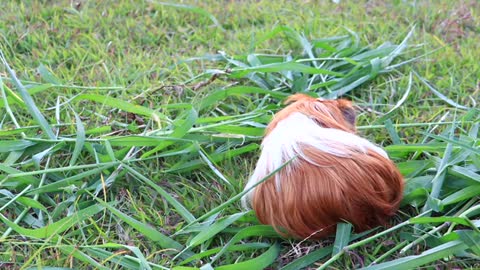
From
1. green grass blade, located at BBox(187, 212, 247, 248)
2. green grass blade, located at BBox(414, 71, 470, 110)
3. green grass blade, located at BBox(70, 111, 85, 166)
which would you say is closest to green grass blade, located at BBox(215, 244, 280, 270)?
green grass blade, located at BBox(187, 212, 247, 248)

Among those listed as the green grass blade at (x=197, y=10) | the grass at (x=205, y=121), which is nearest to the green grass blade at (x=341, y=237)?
the grass at (x=205, y=121)

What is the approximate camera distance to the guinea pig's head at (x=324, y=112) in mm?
2352

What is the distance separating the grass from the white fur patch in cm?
15

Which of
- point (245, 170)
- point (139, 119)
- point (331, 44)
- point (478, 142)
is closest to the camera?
point (478, 142)

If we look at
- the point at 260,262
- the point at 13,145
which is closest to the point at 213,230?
the point at 260,262

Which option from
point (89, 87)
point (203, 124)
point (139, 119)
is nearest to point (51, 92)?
point (89, 87)

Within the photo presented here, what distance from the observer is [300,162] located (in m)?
2.13

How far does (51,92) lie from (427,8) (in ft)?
7.59

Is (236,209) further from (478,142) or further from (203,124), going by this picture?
(478,142)

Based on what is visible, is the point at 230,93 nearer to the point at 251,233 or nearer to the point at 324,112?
the point at 324,112

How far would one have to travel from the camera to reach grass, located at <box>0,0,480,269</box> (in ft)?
7.32

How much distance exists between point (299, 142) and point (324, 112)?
290 mm

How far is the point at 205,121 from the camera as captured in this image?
105 inches

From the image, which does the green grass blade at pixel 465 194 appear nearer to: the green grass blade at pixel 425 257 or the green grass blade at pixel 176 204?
the green grass blade at pixel 425 257
